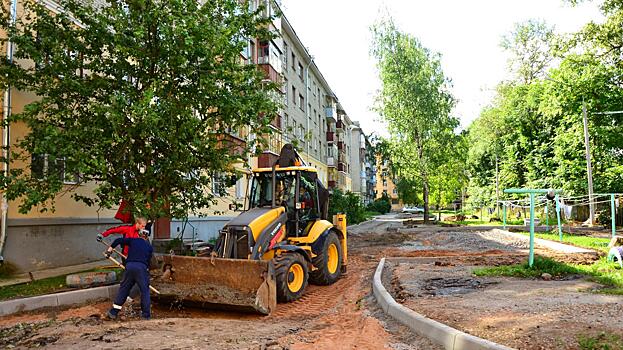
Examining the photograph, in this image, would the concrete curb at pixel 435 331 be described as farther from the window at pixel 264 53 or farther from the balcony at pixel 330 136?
the balcony at pixel 330 136

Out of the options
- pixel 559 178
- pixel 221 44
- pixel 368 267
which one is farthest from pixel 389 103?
pixel 221 44

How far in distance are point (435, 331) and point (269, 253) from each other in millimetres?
4088

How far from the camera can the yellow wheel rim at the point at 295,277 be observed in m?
8.48

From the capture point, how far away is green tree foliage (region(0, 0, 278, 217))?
29.6 feet

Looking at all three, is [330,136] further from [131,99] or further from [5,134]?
[131,99]

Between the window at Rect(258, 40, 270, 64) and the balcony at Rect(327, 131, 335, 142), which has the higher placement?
the window at Rect(258, 40, 270, 64)

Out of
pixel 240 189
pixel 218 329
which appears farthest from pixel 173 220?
pixel 218 329

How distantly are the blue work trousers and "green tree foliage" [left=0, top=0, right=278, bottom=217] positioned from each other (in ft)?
7.50

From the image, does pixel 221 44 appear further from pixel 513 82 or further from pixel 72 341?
pixel 513 82

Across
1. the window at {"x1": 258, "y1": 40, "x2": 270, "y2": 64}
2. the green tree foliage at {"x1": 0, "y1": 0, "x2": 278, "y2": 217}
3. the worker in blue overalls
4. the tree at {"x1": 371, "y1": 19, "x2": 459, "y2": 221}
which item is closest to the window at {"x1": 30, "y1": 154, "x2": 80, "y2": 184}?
the green tree foliage at {"x1": 0, "y1": 0, "x2": 278, "y2": 217}

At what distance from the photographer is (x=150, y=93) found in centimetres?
884

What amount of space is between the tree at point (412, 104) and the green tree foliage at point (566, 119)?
24.2 feet

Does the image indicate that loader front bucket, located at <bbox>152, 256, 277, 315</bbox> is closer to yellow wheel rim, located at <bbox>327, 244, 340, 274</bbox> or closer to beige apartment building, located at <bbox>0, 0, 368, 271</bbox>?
beige apartment building, located at <bbox>0, 0, 368, 271</bbox>

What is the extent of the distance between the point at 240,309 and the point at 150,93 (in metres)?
4.39
